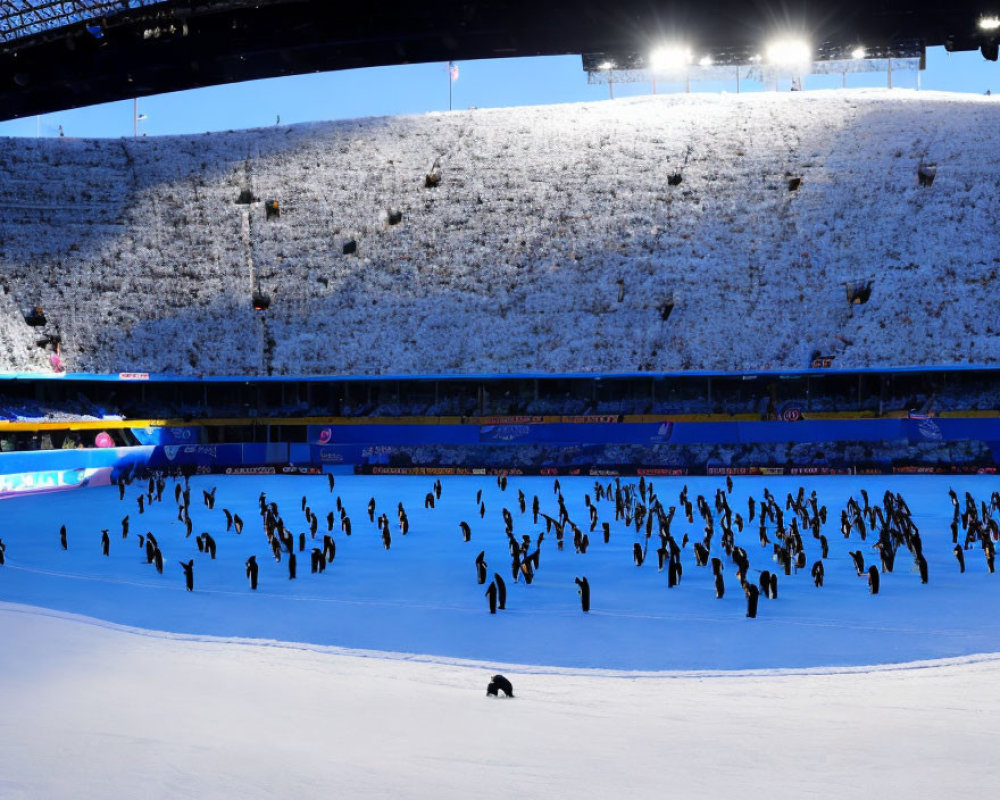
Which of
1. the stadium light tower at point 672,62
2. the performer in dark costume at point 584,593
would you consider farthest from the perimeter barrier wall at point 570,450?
the performer in dark costume at point 584,593

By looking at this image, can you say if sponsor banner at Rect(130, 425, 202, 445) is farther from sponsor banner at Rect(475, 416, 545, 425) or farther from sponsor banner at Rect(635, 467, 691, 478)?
sponsor banner at Rect(635, 467, 691, 478)

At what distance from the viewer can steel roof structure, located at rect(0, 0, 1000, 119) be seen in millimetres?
25453

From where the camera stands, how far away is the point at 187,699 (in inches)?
261

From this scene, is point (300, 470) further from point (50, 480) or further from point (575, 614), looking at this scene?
point (575, 614)

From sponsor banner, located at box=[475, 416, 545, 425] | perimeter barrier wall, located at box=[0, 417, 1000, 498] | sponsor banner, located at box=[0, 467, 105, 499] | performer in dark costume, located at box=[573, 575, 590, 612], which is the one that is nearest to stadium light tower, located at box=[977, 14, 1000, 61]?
perimeter barrier wall, located at box=[0, 417, 1000, 498]

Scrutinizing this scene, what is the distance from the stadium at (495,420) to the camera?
625cm

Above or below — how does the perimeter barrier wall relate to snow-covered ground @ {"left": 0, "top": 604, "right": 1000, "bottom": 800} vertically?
below

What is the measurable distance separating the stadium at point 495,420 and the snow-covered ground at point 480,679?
59 mm

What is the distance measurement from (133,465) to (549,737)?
33.3 m

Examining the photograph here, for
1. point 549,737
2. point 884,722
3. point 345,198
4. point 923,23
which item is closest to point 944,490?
point 923,23

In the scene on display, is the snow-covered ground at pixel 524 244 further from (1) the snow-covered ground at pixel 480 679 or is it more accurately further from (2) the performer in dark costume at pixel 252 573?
(2) the performer in dark costume at pixel 252 573

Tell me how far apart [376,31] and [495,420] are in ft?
57.0

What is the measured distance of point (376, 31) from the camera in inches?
1050

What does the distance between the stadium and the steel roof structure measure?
145 mm
